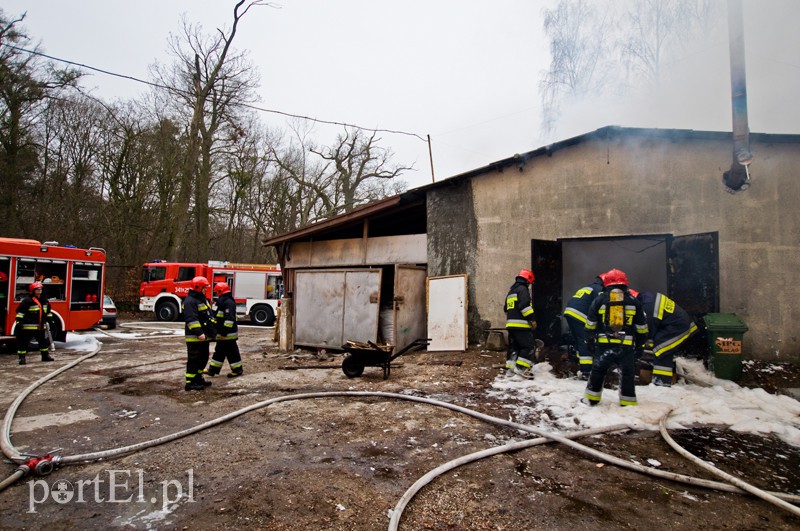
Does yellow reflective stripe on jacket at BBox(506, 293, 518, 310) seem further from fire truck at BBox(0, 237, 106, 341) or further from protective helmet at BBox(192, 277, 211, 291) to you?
fire truck at BBox(0, 237, 106, 341)

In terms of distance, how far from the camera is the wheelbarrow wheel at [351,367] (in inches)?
264

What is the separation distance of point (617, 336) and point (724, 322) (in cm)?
231

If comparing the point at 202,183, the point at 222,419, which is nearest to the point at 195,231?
the point at 202,183

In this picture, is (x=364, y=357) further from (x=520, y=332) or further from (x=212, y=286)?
(x=212, y=286)

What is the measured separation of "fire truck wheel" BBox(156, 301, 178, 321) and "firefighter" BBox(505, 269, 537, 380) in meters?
15.4

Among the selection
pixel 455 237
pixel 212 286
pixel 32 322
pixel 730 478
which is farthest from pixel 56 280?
pixel 730 478

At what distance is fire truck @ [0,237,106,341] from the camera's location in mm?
9281

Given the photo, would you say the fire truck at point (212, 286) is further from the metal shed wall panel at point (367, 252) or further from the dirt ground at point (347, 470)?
the dirt ground at point (347, 470)

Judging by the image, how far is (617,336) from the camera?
4.86m

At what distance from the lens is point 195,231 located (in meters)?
23.5

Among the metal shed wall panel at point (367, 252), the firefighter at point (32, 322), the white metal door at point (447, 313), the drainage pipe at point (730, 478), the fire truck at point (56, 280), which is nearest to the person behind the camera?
the drainage pipe at point (730, 478)

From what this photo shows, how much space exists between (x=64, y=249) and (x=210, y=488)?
10.5 metres

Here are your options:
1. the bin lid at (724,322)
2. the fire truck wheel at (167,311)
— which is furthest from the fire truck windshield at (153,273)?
the bin lid at (724,322)

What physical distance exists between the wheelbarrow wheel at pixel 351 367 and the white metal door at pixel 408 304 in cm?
183
